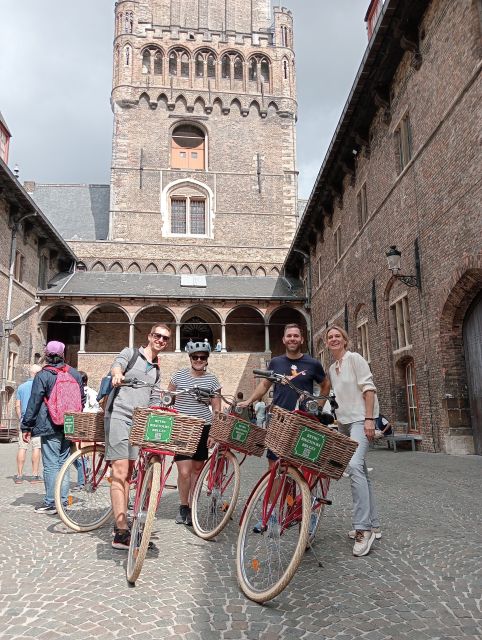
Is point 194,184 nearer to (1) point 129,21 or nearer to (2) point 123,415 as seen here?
(1) point 129,21

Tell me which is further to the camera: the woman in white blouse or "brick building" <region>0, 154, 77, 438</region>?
"brick building" <region>0, 154, 77, 438</region>

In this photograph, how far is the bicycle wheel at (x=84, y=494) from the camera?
4668mm

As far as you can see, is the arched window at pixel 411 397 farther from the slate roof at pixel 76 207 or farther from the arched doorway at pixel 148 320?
the slate roof at pixel 76 207

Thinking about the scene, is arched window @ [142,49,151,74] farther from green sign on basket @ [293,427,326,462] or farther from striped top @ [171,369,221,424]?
green sign on basket @ [293,427,326,462]

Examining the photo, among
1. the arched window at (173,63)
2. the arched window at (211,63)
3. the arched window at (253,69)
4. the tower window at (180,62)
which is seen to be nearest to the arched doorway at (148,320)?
the tower window at (180,62)

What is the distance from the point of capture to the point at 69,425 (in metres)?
4.81

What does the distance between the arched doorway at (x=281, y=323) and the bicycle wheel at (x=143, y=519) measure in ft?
73.4

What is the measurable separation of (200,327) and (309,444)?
25.6m

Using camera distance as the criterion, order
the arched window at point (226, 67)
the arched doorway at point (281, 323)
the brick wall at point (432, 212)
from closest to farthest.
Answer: the brick wall at point (432, 212), the arched doorway at point (281, 323), the arched window at point (226, 67)

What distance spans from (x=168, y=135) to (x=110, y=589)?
3181cm

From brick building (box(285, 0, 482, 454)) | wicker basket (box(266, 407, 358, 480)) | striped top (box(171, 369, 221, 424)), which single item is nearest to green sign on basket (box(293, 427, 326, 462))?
wicker basket (box(266, 407, 358, 480))

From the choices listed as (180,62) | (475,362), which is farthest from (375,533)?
(180,62)

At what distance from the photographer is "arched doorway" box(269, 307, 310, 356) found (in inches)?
1032

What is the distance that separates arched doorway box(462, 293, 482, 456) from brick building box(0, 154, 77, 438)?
1450 centimetres
